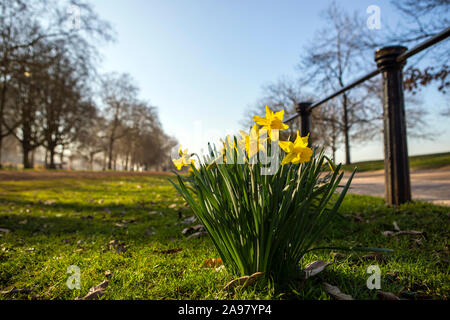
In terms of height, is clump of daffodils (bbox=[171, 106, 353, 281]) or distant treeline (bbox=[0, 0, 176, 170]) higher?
distant treeline (bbox=[0, 0, 176, 170])

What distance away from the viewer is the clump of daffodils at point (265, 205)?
1.17m

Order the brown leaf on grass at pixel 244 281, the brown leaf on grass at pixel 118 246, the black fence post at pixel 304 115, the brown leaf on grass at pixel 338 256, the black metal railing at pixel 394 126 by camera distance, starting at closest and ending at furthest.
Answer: the brown leaf on grass at pixel 244 281 → the brown leaf on grass at pixel 338 256 → the brown leaf on grass at pixel 118 246 → the black metal railing at pixel 394 126 → the black fence post at pixel 304 115

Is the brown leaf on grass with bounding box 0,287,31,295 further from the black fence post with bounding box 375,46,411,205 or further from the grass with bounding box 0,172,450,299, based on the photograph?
the black fence post with bounding box 375,46,411,205

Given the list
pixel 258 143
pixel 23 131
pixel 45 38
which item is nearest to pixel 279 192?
pixel 258 143

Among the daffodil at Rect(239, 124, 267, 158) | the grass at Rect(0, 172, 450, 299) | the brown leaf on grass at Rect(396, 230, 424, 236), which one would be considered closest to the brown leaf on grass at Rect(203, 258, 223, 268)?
the grass at Rect(0, 172, 450, 299)

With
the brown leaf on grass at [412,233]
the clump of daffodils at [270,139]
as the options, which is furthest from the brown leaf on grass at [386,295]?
the brown leaf on grass at [412,233]

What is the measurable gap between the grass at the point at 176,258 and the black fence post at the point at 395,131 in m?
0.20

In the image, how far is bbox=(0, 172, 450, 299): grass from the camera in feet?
4.21

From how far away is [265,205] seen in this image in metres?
1.16

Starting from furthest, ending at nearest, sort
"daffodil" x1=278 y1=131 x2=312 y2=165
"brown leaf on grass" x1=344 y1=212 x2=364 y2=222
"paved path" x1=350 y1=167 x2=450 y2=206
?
"paved path" x1=350 y1=167 x2=450 y2=206
"brown leaf on grass" x1=344 y1=212 x2=364 y2=222
"daffodil" x1=278 y1=131 x2=312 y2=165

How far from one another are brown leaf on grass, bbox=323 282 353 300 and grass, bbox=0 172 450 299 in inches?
A: 1.5

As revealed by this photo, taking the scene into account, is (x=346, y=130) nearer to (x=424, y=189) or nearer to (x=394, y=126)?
(x=424, y=189)

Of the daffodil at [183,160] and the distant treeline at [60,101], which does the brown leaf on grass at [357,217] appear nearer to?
the daffodil at [183,160]
